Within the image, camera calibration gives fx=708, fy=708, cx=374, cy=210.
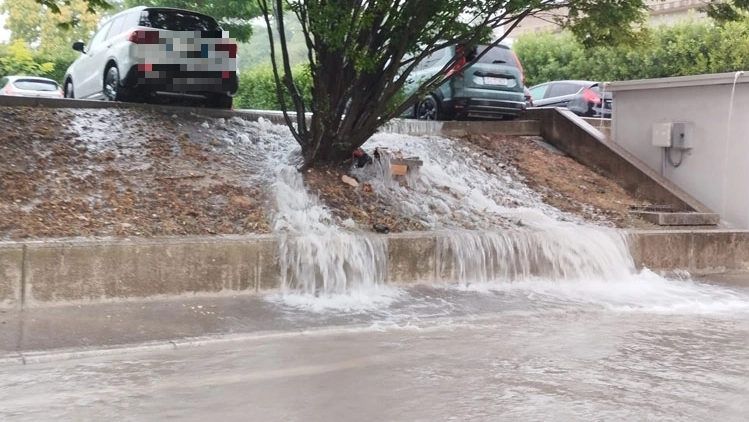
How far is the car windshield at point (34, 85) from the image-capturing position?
20.2m

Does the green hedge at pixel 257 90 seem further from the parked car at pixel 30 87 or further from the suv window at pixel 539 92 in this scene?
the suv window at pixel 539 92

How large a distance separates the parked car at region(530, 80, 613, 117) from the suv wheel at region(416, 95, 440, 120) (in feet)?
21.2

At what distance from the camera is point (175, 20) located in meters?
11.2

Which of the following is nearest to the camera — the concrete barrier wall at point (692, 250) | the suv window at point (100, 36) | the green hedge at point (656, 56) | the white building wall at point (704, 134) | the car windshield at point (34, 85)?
the concrete barrier wall at point (692, 250)

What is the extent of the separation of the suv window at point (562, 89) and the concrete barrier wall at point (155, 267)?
12681 mm

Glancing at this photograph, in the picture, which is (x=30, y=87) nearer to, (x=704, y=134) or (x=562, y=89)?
(x=562, y=89)


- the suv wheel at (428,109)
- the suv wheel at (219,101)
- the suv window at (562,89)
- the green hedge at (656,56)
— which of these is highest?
the green hedge at (656,56)

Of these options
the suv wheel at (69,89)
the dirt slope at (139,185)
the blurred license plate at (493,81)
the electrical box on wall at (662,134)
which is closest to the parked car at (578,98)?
the blurred license plate at (493,81)

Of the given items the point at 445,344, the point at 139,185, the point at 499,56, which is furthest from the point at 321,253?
the point at 499,56

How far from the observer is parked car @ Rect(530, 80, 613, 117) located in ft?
62.0

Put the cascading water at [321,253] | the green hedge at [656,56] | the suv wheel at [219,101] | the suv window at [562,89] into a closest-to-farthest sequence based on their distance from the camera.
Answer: the cascading water at [321,253] < the suv wheel at [219,101] < the suv window at [562,89] < the green hedge at [656,56]

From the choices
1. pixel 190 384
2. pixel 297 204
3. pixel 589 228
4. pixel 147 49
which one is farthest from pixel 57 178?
pixel 589 228

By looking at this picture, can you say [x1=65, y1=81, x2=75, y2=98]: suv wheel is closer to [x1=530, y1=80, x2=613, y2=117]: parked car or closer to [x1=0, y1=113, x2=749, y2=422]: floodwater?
[x1=0, y1=113, x2=749, y2=422]: floodwater

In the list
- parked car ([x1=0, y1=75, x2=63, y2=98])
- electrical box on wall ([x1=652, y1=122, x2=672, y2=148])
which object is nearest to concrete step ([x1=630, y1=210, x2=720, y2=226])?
electrical box on wall ([x1=652, y1=122, x2=672, y2=148])
